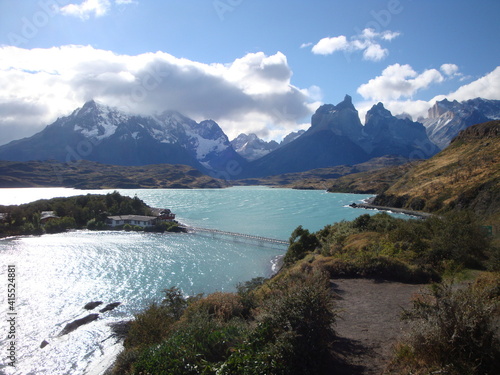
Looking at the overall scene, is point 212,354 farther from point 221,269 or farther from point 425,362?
point 221,269

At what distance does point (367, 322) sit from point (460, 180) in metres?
88.1

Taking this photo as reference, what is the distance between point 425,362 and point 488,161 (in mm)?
95892

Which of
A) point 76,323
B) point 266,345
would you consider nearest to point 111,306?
point 76,323

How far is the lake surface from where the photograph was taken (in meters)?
22.8

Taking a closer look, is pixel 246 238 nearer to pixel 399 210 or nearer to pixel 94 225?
pixel 94 225

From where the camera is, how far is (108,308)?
1203 inches

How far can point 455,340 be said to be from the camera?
245 inches

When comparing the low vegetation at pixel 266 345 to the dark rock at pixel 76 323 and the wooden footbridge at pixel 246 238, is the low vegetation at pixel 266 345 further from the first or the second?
the wooden footbridge at pixel 246 238

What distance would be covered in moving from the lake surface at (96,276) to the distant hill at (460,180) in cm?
3217

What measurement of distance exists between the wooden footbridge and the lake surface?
2.18 m

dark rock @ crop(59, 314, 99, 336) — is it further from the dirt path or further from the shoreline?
the shoreline

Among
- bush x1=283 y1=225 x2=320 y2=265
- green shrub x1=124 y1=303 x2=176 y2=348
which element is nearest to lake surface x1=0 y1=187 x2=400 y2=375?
green shrub x1=124 y1=303 x2=176 y2=348

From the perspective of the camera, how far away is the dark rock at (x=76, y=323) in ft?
85.0

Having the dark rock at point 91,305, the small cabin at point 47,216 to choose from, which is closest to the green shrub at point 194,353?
the dark rock at point 91,305
